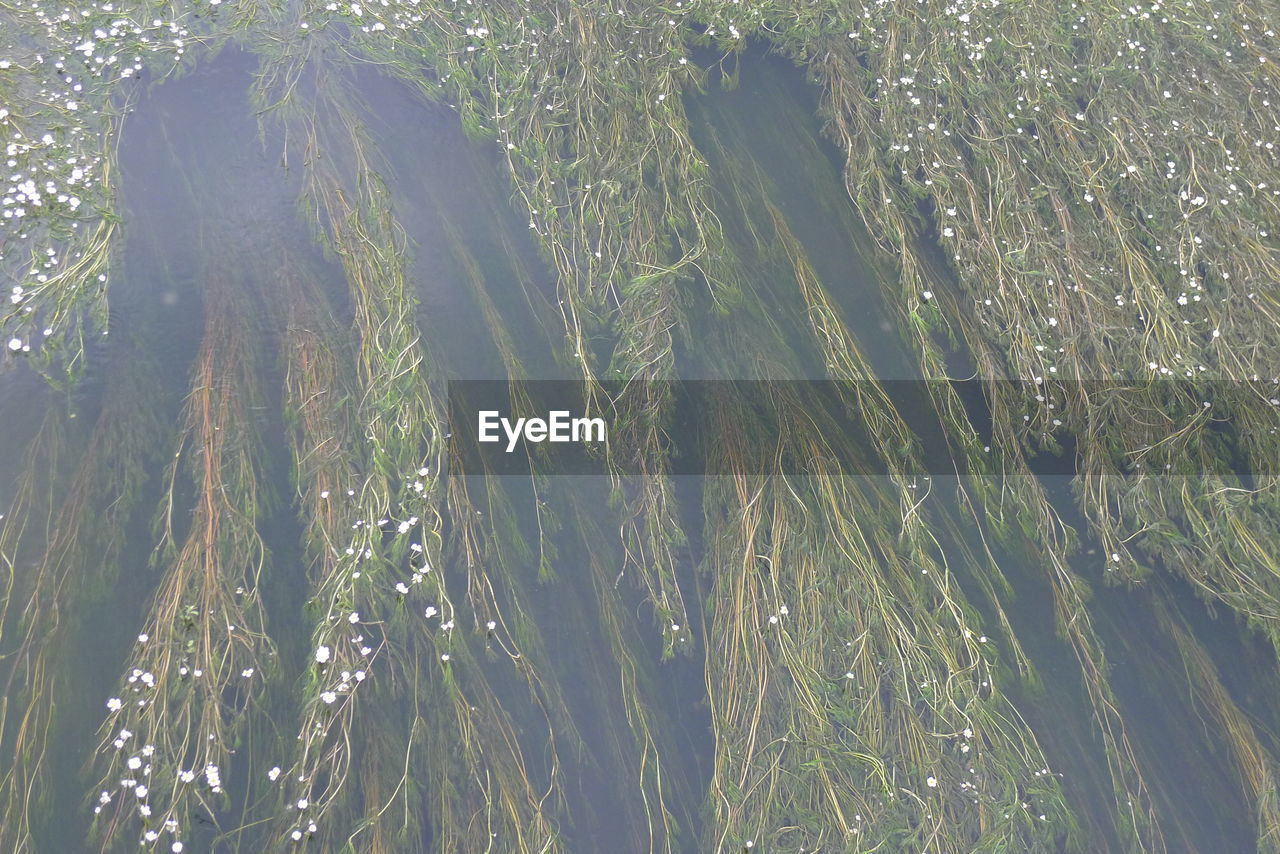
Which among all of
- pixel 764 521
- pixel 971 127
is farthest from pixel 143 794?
pixel 971 127

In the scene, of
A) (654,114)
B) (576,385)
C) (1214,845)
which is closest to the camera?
(1214,845)

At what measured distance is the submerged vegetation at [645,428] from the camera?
195cm

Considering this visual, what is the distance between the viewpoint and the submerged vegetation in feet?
6.41

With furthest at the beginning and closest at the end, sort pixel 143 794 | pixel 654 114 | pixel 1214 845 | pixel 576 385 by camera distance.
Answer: pixel 654 114 → pixel 576 385 → pixel 1214 845 → pixel 143 794

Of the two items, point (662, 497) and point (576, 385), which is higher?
point (576, 385)

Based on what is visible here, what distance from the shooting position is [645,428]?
7.77 ft

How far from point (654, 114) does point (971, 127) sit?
1.19 meters

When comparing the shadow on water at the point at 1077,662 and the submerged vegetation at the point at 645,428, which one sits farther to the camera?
the shadow on water at the point at 1077,662

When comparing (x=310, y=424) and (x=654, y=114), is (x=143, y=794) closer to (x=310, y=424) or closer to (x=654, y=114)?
(x=310, y=424)

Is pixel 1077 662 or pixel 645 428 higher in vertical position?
pixel 645 428

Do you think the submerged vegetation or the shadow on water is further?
the shadow on water

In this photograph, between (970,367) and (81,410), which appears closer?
(81,410)

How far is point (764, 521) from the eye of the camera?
2.23 meters

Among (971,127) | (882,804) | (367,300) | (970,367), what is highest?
(971,127)
